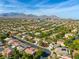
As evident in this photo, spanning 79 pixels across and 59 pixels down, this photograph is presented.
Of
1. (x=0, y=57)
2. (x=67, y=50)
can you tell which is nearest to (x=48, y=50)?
(x=67, y=50)

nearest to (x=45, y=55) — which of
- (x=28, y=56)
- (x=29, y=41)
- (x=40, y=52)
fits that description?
(x=40, y=52)

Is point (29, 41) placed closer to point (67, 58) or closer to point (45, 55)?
point (45, 55)

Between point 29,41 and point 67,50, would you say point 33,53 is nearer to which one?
point 67,50

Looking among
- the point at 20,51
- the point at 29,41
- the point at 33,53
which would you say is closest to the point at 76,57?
the point at 33,53

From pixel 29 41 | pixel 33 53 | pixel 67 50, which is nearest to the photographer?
pixel 33 53

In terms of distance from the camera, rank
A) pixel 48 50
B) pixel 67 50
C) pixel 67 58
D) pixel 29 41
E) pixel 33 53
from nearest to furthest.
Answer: pixel 67 58 < pixel 33 53 < pixel 67 50 < pixel 48 50 < pixel 29 41

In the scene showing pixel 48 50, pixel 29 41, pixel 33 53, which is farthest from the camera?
pixel 29 41

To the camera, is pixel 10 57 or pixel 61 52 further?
pixel 61 52

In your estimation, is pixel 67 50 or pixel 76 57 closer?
pixel 76 57
